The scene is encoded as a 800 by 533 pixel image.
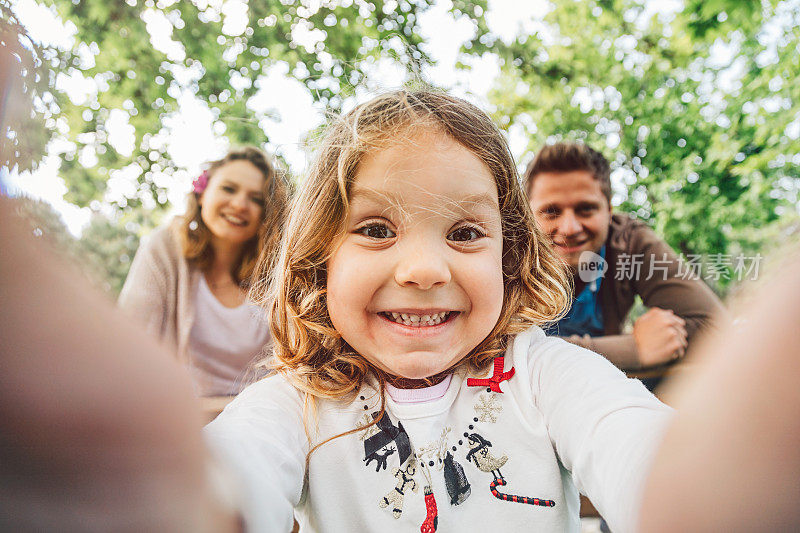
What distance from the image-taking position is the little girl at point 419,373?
83cm

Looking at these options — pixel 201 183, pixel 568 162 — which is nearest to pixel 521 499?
pixel 568 162

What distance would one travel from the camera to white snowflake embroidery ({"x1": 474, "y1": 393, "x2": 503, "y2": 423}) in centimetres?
91

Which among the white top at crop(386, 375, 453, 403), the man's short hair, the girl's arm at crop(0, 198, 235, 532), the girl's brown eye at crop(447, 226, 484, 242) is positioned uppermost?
the man's short hair

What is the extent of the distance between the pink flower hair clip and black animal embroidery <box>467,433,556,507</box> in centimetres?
200

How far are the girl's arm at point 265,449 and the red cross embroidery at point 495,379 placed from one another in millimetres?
323

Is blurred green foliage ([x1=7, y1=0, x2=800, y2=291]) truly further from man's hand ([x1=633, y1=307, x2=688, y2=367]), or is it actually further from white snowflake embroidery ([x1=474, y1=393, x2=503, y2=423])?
white snowflake embroidery ([x1=474, y1=393, x2=503, y2=423])

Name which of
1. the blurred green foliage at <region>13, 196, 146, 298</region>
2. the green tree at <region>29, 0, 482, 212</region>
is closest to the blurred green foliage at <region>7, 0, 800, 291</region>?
the green tree at <region>29, 0, 482, 212</region>

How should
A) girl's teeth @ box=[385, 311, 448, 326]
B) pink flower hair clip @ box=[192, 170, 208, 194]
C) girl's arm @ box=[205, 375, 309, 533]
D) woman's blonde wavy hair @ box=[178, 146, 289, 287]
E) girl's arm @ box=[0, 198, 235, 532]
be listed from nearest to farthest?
1. girl's arm @ box=[0, 198, 235, 532]
2. girl's arm @ box=[205, 375, 309, 533]
3. girl's teeth @ box=[385, 311, 448, 326]
4. woman's blonde wavy hair @ box=[178, 146, 289, 287]
5. pink flower hair clip @ box=[192, 170, 208, 194]

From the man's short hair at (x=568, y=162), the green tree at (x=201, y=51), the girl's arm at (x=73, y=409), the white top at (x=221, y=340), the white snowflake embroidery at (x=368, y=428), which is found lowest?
the white top at (x=221, y=340)

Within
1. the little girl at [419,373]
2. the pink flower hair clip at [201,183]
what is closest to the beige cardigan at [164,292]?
the pink flower hair clip at [201,183]

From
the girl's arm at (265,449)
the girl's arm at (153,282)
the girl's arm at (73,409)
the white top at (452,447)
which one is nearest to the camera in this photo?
the girl's arm at (73,409)

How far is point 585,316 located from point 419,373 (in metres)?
0.96

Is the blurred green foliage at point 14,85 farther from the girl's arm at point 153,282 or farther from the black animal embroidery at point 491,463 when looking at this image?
the girl's arm at point 153,282

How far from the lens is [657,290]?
1.78 meters
